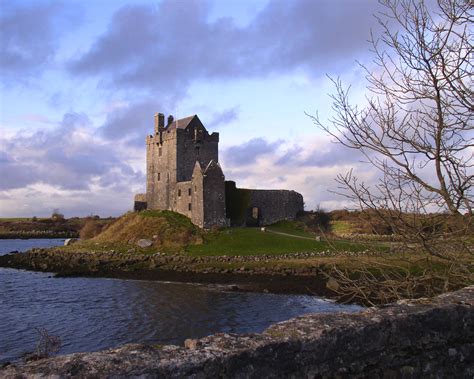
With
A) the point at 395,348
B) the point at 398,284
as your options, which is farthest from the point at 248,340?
the point at 398,284

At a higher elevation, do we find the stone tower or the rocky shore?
the stone tower

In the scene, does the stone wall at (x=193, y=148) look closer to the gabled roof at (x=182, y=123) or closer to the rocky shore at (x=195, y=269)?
the gabled roof at (x=182, y=123)

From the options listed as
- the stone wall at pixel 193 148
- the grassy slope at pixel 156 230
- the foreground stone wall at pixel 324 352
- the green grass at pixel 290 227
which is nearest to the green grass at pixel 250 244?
the grassy slope at pixel 156 230

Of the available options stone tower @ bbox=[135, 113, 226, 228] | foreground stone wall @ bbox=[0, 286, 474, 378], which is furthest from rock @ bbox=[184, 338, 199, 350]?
stone tower @ bbox=[135, 113, 226, 228]

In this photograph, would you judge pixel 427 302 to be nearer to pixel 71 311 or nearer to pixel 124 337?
pixel 124 337

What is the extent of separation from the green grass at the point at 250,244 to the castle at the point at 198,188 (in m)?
3.07

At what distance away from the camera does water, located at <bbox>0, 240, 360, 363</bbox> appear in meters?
18.1

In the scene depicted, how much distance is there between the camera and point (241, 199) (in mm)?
50188

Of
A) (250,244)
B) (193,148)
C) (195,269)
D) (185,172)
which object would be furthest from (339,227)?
(195,269)

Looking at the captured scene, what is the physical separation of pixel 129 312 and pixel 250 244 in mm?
18599

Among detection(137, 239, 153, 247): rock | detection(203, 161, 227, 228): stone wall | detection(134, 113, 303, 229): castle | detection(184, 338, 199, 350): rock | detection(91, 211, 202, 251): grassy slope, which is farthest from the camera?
detection(134, 113, 303, 229): castle

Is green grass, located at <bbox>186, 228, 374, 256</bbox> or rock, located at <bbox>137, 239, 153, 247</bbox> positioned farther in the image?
rock, located at <bbox>137, 239, 153, 247</bbox>

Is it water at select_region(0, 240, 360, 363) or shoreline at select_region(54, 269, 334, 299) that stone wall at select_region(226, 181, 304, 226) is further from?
water at select_region(0, 240, 360, 363)

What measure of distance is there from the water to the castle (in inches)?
585
